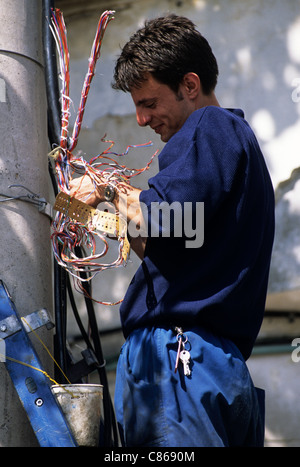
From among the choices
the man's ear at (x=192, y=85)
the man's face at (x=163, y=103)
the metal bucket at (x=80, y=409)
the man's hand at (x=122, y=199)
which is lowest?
the metal bucket at (x=80, y=409)

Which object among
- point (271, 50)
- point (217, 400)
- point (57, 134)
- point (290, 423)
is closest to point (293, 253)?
point (290, 423)

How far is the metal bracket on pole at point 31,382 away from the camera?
209 cm

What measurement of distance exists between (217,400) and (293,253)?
7.57ft

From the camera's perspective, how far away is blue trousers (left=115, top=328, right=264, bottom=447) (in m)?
1.95

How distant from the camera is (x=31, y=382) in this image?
2.16 meters

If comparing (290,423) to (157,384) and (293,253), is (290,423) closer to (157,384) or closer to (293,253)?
(293,253)

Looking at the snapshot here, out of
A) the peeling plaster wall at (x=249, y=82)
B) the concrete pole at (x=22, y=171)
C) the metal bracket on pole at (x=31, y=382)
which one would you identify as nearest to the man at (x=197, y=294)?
the metal bracket on pole at (x=31, y=382)

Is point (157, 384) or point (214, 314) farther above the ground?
point (214, 314)

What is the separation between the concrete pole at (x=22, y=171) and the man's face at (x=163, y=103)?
463 mm

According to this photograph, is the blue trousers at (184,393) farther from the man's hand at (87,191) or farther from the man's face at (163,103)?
the man's face at (163,103)

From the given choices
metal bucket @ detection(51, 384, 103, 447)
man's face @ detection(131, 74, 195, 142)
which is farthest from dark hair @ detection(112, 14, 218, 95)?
metal bucket @ detection(51, 384, 103, 447)

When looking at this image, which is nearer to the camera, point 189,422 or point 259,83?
point 189,422

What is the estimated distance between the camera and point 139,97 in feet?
7.66

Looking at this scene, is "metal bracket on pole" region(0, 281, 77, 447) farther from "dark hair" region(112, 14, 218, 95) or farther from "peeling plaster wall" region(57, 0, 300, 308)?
"peeling plaster wall" region(57, 0, 300, 308)
